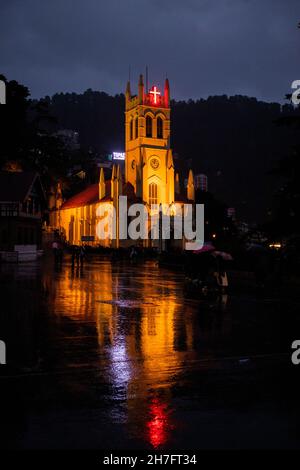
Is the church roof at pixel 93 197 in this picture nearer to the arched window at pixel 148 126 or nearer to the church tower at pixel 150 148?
the church tower at pixel 150 148

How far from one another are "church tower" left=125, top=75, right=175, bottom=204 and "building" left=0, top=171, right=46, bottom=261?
33330 mm

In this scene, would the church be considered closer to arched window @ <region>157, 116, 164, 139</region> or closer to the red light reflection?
arched window @ <region>157, 116, 164, 139</region>

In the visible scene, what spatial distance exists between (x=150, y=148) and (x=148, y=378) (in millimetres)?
78964

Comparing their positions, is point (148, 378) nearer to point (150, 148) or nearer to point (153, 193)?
point (153, 193)

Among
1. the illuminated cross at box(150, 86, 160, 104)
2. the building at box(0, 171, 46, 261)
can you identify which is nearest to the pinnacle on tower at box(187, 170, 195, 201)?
the illuminated cross at box(150, 86, 160, 104)

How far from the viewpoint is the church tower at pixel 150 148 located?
8369 centimetres

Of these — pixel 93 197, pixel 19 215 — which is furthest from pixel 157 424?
pixel 93 197

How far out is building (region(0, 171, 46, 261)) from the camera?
45.4 m

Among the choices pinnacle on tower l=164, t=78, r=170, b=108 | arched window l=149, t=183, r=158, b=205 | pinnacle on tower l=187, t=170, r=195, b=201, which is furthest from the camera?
pinnacle on tower l=164, t=78, r=170, b=108

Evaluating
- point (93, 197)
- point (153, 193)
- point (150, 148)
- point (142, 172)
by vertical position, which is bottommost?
point (93, 197)

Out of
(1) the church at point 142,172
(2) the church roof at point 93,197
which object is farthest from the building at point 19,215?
(2) the church roof at point 93,197

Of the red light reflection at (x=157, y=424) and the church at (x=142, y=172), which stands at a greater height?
the church at (x=142, y=172)

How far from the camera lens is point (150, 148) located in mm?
84812
